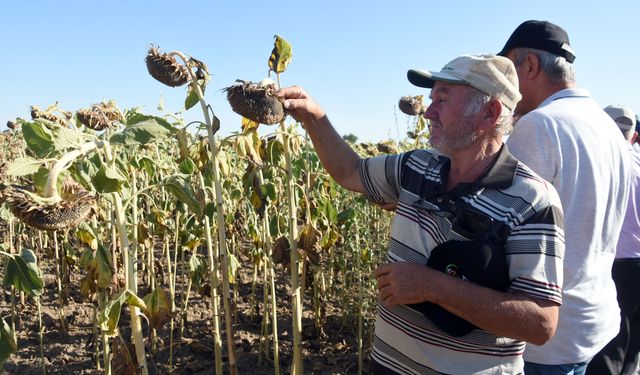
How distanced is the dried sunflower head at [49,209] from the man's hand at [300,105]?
33.4 inches

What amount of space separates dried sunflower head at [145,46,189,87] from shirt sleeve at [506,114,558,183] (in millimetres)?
1412

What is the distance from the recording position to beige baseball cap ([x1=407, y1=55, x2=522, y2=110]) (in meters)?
1.66

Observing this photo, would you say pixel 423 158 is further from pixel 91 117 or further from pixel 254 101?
pixel 91 117

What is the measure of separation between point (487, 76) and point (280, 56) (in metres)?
0.99

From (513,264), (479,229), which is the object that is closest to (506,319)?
(513,264)

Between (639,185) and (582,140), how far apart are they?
1.30 metres

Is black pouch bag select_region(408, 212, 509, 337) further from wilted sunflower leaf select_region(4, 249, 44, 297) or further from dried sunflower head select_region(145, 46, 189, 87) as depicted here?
wilted sunflower leaf select_region(4, 249, 44, 297)

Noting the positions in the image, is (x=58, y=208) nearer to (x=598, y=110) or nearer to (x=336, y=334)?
(x=598, y=110)

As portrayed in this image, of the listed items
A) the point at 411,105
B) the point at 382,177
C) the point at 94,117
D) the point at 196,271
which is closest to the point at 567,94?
the point at 382,177

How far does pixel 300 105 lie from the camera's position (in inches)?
83.0

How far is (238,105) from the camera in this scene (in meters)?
1.97

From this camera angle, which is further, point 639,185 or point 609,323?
point 639,185

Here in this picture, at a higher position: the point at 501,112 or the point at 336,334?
the point at 501,112

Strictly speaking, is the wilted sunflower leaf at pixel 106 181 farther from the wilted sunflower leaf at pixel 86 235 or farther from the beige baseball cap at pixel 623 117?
the beige baseball cap at pixel 623 117
